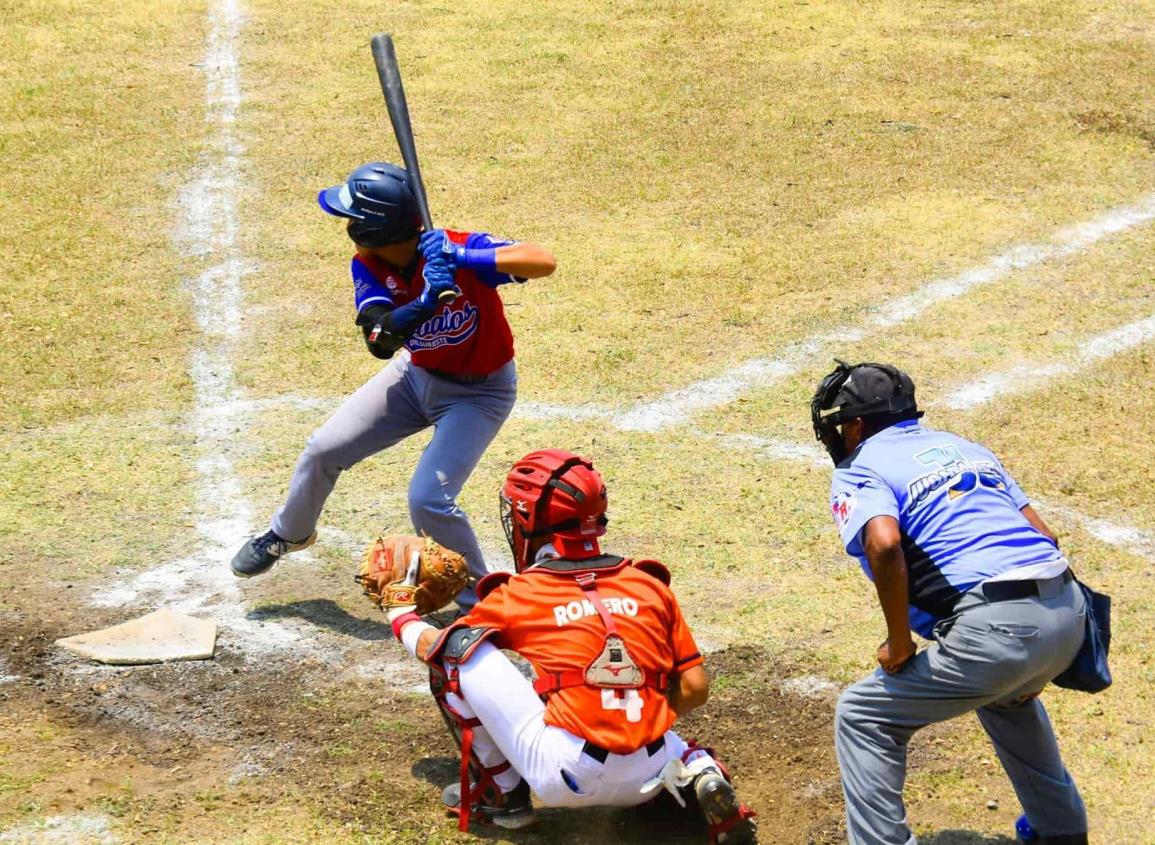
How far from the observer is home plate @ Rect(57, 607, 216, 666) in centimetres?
636

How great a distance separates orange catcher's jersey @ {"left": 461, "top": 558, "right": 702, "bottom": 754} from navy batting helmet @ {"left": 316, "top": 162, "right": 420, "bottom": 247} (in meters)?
2.17

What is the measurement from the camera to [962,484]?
15.1 ft

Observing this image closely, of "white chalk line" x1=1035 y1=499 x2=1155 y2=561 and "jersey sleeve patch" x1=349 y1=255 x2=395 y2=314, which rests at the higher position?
"jersey sleeve patch" x1=349 y1=255 x2=395 y2=314

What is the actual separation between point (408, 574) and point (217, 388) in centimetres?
484

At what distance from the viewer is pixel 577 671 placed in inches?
182

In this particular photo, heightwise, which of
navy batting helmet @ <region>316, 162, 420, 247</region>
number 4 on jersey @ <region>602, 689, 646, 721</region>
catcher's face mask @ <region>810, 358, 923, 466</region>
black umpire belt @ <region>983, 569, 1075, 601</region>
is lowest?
number 4 on jersey @ <region>602, 689, 646, 721</region>

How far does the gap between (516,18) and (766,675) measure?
38.2 ft

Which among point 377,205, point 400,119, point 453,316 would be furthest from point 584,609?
point 400,119

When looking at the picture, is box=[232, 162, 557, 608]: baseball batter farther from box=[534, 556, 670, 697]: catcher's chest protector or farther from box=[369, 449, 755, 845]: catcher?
box=[534, 556, 670, 697]: catcher's chest protector

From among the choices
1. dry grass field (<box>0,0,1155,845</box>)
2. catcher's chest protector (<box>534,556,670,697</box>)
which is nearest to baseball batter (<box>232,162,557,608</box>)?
dry grass field (<box>0,0,1155,845</box>)

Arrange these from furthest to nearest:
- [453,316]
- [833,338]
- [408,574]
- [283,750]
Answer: [833,338] → [453,316] → [283,750] → [408,574]

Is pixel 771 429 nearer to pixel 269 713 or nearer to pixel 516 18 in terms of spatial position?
pixel 269 713

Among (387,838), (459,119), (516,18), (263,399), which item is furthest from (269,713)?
(516,18)

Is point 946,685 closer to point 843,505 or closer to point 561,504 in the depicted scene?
point 843,505
